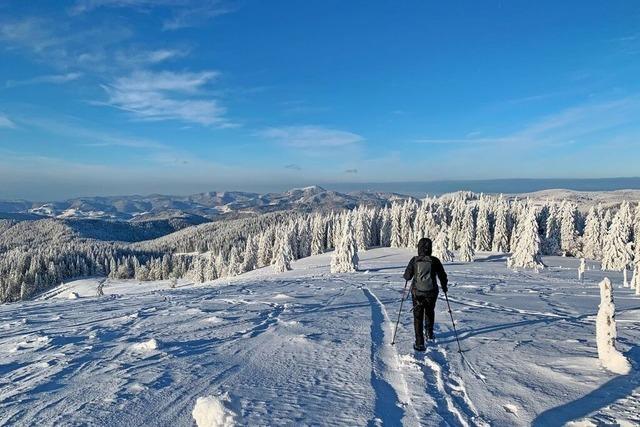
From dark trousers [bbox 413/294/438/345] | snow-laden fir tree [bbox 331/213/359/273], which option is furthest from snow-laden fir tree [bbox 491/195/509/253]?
dark trousers [bbox 413/294/438/345]

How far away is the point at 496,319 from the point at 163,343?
9.29m

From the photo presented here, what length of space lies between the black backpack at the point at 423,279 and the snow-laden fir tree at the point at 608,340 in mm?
3018

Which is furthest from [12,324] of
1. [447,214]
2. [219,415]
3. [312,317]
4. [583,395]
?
[447,214]

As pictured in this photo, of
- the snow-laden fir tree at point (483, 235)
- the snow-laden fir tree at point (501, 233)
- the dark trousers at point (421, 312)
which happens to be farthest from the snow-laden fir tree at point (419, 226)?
the dark trousers at point (421, 312)

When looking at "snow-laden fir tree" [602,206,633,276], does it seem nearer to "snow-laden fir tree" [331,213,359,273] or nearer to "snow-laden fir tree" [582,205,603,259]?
"snow-laden fir tree" [582,205,603,259]

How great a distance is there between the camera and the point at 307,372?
21.9ft

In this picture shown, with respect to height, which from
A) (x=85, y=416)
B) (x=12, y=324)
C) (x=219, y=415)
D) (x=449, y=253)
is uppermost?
(x=219, y=415)

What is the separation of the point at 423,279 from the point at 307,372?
3.23 metres

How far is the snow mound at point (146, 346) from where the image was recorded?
317 inches

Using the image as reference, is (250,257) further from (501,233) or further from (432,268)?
(432,268)

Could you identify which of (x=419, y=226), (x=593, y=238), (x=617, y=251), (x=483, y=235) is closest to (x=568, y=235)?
(x=593, y=238)

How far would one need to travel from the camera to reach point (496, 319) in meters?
11.9

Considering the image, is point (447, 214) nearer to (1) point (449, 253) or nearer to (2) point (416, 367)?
(1) point (449, 253)

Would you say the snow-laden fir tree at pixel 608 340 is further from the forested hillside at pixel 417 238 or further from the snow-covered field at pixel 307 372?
the forested hillside at pixel 417 238
